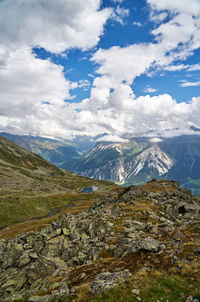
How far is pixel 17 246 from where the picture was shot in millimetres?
31969

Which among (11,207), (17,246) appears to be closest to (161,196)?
(17,246)

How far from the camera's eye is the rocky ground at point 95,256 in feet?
54.6

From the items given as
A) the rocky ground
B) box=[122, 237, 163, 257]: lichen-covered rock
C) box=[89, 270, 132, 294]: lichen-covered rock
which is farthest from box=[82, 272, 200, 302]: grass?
box=[122, 237, 163, 257]: lichen-covered rock

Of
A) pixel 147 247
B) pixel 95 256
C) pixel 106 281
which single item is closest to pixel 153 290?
pixel 106 281

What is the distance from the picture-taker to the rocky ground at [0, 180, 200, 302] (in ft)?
54.6

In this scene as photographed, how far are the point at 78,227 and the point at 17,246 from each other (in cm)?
1255

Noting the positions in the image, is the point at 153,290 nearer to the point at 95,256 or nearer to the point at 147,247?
the point at 147,247

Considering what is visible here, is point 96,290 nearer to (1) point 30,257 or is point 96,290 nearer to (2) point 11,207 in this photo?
(1) point 30,257

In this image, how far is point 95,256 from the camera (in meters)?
25.6

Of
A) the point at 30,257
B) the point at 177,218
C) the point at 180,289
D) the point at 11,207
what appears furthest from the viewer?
the point at 11,207

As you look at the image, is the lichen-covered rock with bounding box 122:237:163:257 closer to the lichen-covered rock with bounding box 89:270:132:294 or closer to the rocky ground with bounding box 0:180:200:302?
the rocky ground with bounding box 0:180:200:302

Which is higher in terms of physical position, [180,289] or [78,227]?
[180,289]

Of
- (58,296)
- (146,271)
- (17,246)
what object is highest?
(146,271)

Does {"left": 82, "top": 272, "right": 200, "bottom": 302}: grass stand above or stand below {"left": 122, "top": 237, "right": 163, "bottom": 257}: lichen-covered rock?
Result: above
